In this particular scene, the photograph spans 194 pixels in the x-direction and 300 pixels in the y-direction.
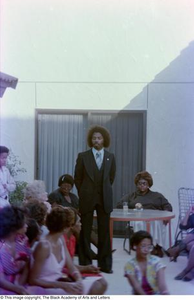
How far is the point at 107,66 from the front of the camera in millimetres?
3145

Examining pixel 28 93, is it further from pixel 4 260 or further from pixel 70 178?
pixel 4 260

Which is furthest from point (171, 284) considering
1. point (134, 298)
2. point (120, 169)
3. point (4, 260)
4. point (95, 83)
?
point (95, 83)

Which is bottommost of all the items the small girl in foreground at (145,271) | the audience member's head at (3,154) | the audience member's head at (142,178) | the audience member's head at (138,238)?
the small girl in foreground at (145,271)

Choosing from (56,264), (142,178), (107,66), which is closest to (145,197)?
(142,178)

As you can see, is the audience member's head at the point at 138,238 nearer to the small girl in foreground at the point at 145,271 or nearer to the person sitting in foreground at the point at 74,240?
the small girl in foreground at the point at 145,271

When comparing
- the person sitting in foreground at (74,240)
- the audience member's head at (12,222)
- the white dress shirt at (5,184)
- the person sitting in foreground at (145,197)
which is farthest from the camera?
the person sitting in foreground at (145,197)

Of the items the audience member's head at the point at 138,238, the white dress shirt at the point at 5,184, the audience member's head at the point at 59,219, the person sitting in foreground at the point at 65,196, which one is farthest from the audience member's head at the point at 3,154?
the audience member's head at the point at 138,238

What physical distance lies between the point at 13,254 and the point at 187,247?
1208mm

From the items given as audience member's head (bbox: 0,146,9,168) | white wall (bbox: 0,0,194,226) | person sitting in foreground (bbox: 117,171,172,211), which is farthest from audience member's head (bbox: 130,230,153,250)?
audience member's head (bbox: 0,146,9,168)

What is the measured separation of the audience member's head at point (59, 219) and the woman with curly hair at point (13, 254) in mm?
159

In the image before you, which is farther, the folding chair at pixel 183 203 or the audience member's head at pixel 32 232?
the folding chair at pixel 183 203

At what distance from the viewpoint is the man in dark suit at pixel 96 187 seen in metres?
3.14

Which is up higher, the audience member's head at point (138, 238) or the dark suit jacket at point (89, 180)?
the dark suit jacket at point (89, 180)

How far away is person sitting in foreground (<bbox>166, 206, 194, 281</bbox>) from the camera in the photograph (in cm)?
312
